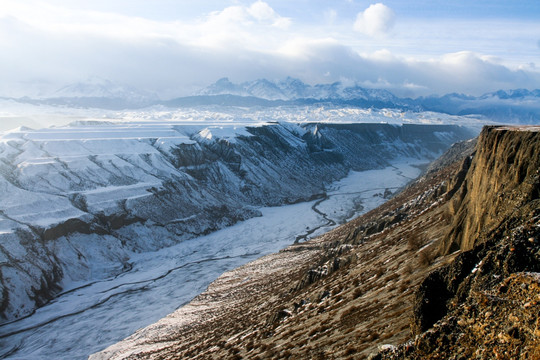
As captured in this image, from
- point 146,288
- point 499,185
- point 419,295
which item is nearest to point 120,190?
point 146,288

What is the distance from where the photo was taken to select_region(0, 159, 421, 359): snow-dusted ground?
123ft

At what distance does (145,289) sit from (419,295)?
154 ft

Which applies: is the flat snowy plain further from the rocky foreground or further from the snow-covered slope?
the rocky foreground

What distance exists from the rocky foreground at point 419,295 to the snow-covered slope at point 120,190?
82.3ft

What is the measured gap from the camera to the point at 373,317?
13.9 m

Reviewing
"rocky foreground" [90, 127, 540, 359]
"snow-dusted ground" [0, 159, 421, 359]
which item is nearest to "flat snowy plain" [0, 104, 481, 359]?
"snow-dusted ground" [0, 159, 421, 359]

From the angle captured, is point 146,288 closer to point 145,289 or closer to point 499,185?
point 145,289

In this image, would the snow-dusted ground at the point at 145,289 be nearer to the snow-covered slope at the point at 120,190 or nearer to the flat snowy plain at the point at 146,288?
the flat snowy plain at the point at 146,288

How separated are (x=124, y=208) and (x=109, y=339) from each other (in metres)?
36.9

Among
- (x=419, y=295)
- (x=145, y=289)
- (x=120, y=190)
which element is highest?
(x=419, y=295)

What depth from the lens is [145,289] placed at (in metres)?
49.4

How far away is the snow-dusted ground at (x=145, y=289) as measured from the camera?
3741 cm

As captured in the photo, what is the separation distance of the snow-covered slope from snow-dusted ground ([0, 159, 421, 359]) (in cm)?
353

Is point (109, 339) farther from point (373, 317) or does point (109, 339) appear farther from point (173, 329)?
point (373, 317)
